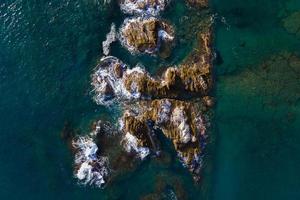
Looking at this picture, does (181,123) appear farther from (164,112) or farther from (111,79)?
(111,79)

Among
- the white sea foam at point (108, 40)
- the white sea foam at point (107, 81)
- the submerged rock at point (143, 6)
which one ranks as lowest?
the white sea foam at point (107, 81)

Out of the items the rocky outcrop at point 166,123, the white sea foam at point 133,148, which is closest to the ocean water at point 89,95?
the white sea foam at point 133,148

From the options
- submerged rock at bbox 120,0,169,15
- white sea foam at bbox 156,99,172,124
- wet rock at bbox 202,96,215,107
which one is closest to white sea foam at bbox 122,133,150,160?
white sea foam at bbox 156,99,172,124

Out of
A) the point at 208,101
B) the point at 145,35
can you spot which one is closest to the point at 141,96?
the point at 145,35

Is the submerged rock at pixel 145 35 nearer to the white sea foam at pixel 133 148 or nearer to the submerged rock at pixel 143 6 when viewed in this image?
the submerged rock at pixel 143 6

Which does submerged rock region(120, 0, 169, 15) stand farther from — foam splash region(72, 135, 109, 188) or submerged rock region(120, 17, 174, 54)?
foam splash region(72, 135, 109, 188)

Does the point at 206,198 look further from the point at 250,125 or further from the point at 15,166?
the point at 15,166
